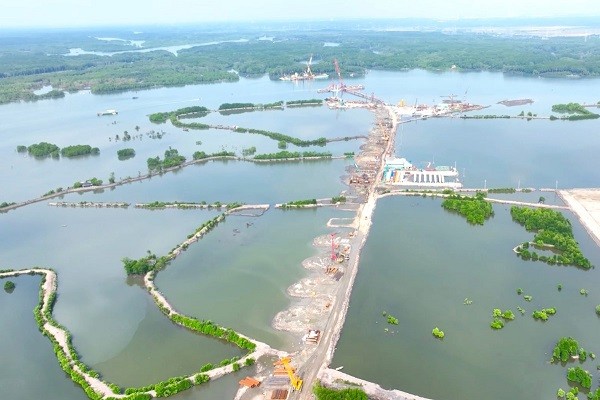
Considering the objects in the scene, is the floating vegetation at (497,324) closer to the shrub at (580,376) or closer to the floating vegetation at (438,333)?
the floating vegetation at (438,333)

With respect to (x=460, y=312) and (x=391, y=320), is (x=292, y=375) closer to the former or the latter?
(x=391, y=320)

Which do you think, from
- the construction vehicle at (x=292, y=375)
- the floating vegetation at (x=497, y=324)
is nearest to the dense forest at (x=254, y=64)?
the construction vehicle at (x=292, y=375)

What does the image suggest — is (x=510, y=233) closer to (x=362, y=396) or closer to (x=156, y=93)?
(x=362, y=396)

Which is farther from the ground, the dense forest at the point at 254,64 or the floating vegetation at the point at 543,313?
the dense forest at the point at 254,64

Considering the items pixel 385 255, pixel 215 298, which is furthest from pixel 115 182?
pixel 385 255

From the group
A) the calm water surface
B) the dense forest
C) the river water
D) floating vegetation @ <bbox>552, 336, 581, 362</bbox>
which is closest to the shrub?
the calm water surface

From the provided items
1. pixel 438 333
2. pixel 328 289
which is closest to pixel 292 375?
pixel 328 289

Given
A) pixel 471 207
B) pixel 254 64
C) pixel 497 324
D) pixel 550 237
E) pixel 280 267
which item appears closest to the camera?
pixel 497 324

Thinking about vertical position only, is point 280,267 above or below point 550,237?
below

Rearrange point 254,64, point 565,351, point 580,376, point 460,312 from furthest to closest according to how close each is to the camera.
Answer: point 254,64 → point 460,312 → point 565,351 → point 580,376
